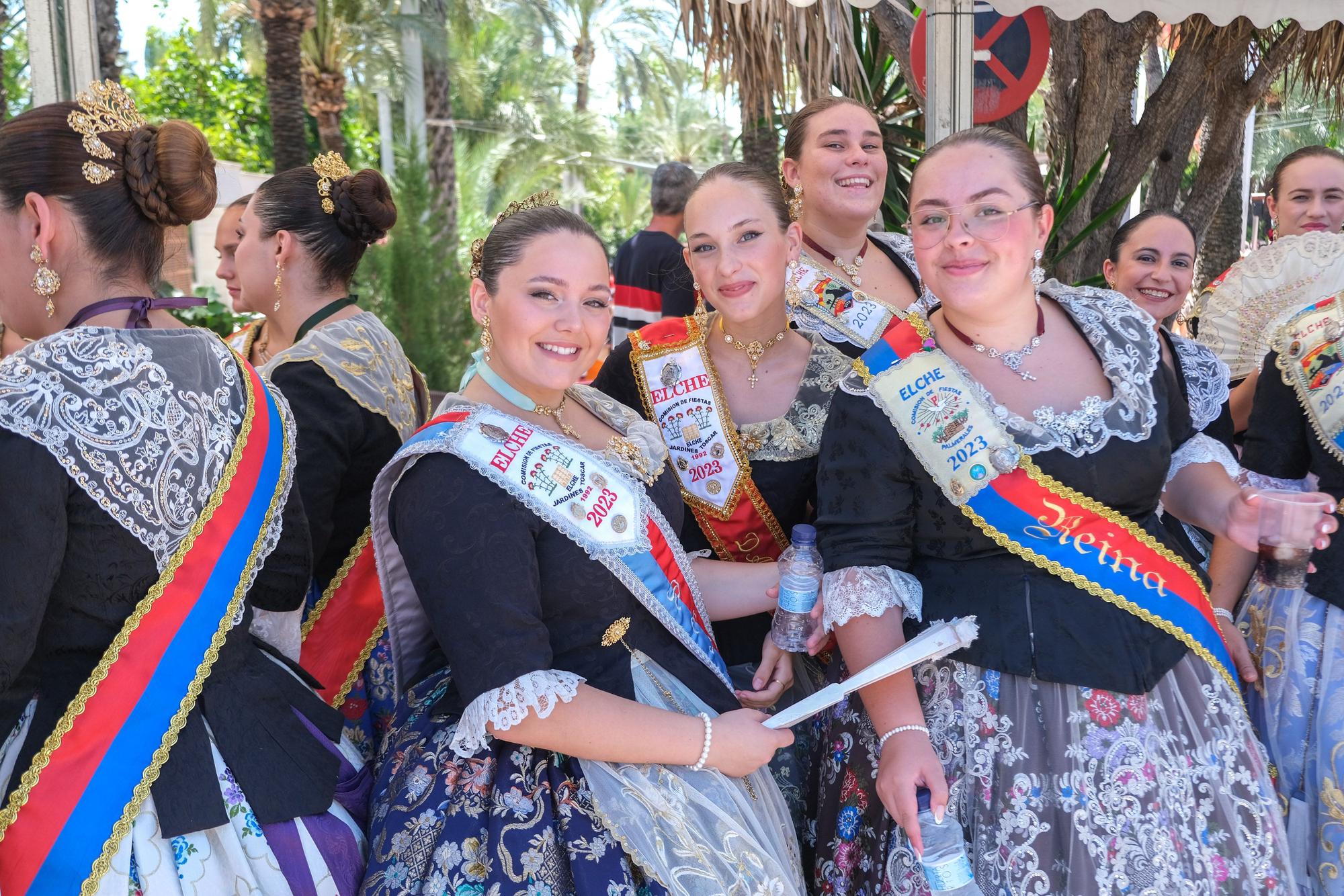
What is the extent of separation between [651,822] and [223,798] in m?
0.70

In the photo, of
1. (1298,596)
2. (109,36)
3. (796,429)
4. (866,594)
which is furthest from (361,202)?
(109,36)

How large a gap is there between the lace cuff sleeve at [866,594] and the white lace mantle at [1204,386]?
2.65ft

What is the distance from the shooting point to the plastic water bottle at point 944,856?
186cm

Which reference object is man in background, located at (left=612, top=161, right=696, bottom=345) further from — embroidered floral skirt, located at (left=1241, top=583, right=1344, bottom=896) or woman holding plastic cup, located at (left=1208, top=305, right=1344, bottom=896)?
embroidered floral skirt, located at (left=1241, top=583, right=1344, bottom=896)

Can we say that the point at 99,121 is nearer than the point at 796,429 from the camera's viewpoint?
Yes

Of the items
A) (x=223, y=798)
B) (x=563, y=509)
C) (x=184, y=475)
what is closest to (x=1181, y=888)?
(x=563, y=509)

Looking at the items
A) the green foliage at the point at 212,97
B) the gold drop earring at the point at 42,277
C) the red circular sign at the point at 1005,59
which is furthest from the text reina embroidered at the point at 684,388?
the green foliage at the point at 212,97

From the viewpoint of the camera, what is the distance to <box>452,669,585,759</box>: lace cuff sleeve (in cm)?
184

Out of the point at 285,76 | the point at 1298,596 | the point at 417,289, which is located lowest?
the point at 1298,596

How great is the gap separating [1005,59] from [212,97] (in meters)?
23.5

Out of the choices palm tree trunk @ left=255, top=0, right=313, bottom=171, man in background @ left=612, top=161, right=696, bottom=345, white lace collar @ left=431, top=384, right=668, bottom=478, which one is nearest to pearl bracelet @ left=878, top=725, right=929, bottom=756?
white lace collar @ left=431, top=384, right=668, bottom=478

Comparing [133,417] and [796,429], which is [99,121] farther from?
[796,429]

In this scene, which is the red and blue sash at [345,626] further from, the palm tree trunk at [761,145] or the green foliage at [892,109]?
the palm tree trunk at [761,145]

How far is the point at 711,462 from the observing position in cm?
270
